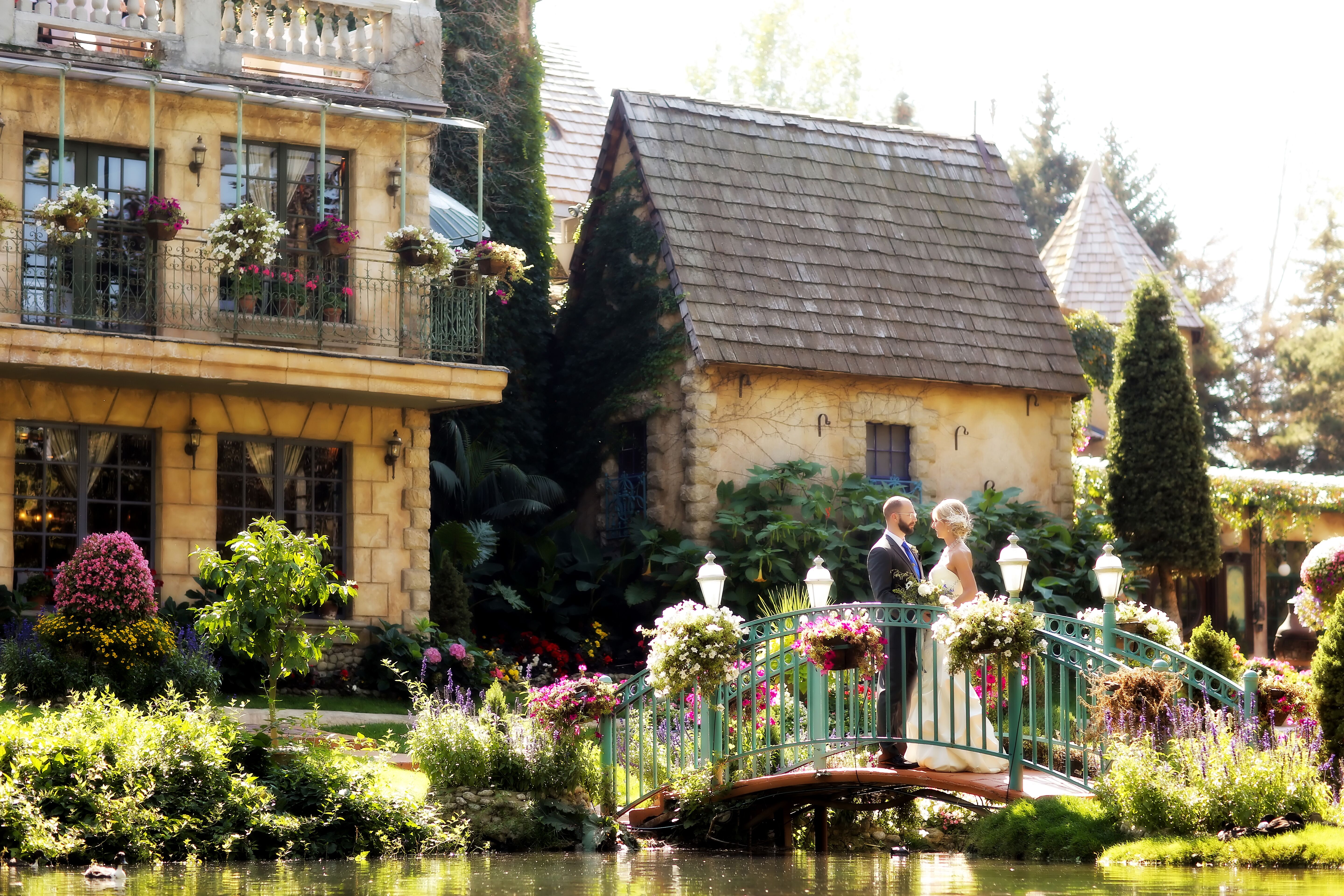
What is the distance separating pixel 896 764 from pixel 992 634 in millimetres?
1432

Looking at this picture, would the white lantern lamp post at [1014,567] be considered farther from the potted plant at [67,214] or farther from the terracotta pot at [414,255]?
the potted plant at [67,214]

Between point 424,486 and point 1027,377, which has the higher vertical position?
point 1027,377

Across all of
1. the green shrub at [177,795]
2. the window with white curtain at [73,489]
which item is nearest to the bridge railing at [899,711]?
the green shrub at [177,795]

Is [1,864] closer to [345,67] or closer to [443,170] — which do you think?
[345,67]

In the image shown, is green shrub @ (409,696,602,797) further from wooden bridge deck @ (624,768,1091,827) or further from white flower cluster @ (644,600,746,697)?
wooden bridge deck @ (624,768,1091,827)

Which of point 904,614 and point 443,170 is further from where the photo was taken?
point 443,170

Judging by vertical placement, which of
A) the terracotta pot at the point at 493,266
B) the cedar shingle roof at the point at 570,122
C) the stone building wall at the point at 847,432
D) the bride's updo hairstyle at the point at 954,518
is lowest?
the bride's updo hairstyle at the point at 954,518

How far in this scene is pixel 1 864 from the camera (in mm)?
10055

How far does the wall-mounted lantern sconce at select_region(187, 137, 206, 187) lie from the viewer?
16641mm

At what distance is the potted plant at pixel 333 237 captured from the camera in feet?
54.2

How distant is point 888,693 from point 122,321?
26.3 feet

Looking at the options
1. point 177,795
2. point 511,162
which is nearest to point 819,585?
point 177,795

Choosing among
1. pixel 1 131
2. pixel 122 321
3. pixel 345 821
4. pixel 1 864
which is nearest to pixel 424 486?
pixel 122 321

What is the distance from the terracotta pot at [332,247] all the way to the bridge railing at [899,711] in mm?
5734
